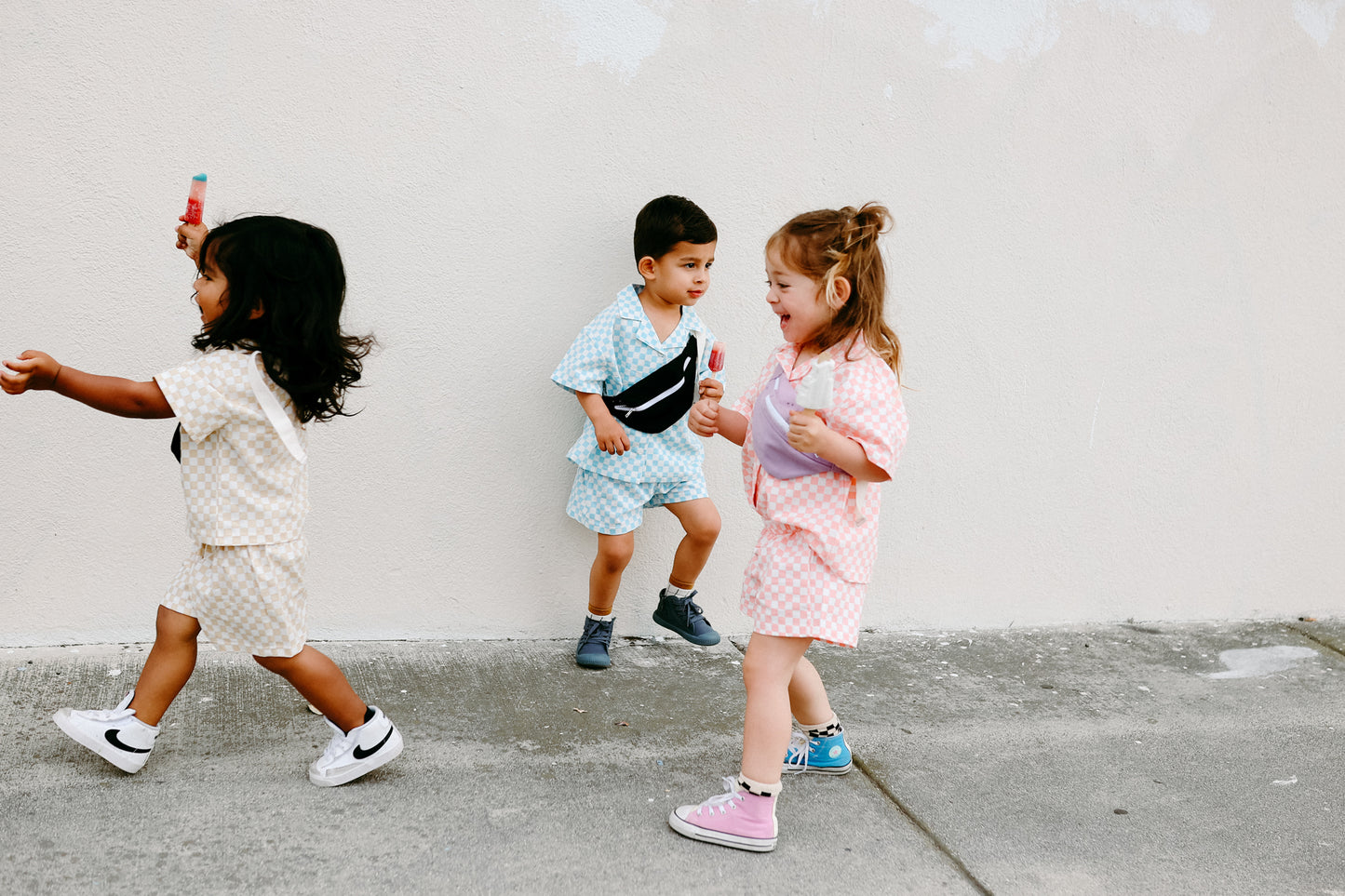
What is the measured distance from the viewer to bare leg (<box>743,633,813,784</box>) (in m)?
2.42

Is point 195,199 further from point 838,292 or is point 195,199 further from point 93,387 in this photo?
point 838,292

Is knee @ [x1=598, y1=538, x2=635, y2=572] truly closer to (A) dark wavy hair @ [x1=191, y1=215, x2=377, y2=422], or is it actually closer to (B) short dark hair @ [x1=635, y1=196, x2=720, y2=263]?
(B) short dark hair @ [x1=635, y1=196, x2=720, y2=263]

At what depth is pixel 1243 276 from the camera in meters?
4.10

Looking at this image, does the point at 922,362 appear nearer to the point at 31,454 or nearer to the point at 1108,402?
the point at 1108,402

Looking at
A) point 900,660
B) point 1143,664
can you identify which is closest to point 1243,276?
point 1143,664

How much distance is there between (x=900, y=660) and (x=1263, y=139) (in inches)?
90.2

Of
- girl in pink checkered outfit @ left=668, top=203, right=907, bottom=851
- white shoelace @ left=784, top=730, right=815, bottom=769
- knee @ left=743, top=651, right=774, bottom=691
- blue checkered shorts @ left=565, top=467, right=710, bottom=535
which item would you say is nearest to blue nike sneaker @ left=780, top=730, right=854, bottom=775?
white shoelace @ left=784, top=730, right=815, bottom=769

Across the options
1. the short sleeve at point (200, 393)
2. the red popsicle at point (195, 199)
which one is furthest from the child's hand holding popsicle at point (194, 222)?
the short sleeve at point (200, 393)

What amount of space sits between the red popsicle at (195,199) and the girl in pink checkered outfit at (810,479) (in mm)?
1147

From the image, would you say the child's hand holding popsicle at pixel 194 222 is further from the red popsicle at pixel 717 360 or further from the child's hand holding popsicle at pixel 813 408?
the child's hand holding popsicle at pixel 813 408

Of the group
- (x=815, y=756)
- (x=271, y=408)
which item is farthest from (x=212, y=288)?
(x=815, y=756)

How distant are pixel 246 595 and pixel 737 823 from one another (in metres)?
1.16

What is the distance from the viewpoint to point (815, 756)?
2797mm

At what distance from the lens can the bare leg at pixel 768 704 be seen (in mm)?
2424
